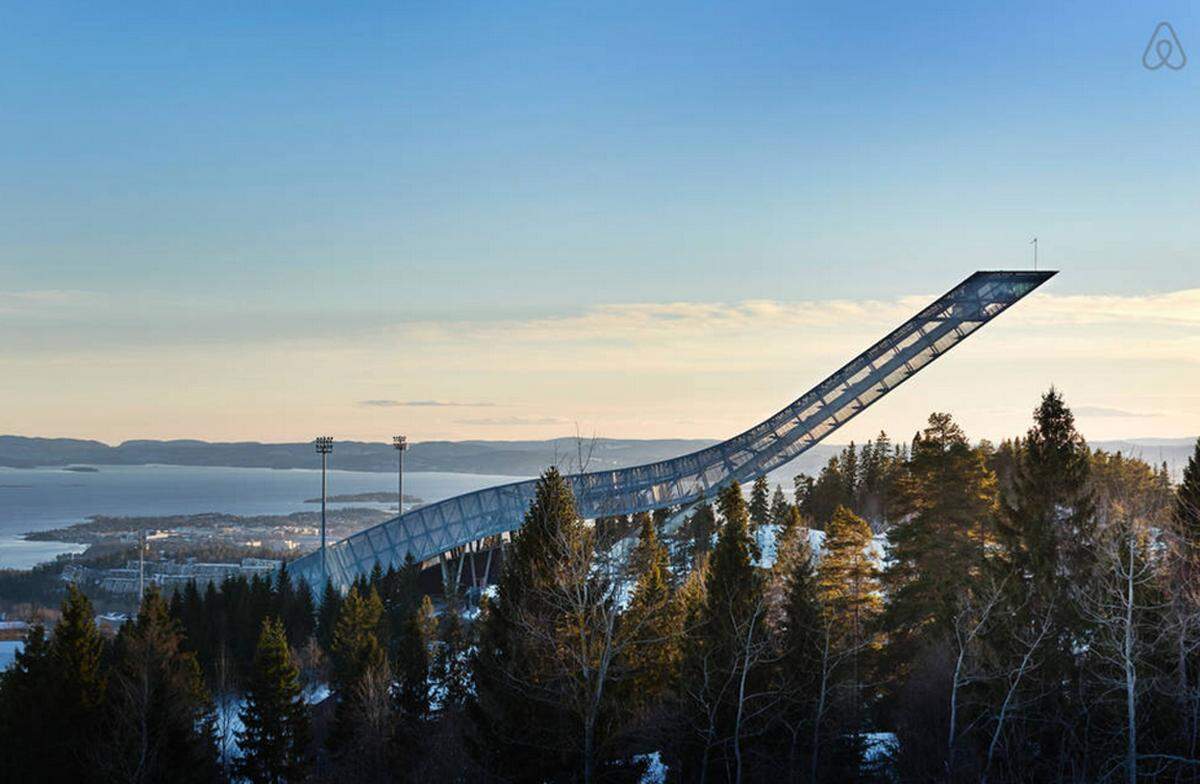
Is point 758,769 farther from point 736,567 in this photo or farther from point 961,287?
point 961,287

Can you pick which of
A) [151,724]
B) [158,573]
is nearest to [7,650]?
[151,724]

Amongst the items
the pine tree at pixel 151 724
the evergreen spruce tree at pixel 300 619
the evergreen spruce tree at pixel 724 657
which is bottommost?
the evergreen spruce tree at pixel 300 619

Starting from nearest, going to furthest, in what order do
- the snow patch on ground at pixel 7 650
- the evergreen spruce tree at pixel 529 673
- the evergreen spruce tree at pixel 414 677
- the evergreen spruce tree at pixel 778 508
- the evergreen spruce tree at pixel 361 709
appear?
1. the evergreen spruce tree at pixel 529 673
2. the evergreen spruce tree at pixel 361 709
3. the evergreen spruce tree at pixel 414 677
4. the snow patch on ground at pixel 7 650
5. the evergreen spruce tree at pixel 778 508

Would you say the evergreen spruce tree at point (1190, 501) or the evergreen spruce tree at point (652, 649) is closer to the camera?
the evergreen spruce tree at point (1190, 501)

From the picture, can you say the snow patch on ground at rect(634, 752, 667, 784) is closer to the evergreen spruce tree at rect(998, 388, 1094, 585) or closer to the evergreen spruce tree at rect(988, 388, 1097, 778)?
the evergreen spruce tree at rect(988, 388, 1097, 778)

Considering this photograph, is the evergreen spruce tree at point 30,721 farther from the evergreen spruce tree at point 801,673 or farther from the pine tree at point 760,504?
the pine tree at point 760,504

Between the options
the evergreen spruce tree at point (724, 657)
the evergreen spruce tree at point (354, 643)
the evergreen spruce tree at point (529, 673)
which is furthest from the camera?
the evergreen spruce tree at point (354, 643)

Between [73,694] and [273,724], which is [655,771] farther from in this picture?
[73,694]

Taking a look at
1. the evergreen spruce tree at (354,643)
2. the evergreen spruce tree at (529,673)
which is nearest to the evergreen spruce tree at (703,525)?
the evergreen spruce tree at (354,643)
